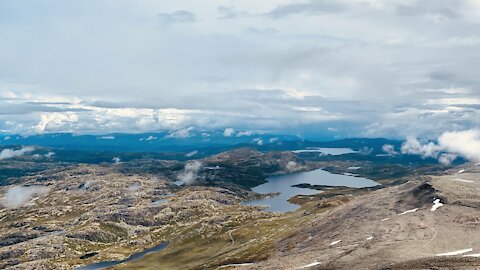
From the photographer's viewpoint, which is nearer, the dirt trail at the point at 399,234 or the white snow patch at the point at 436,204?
the dirt trail at the point at 399,234

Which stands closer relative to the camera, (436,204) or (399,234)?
(399,234)

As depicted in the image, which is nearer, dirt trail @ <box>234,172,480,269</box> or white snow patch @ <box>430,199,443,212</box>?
dirt trail @ <box>234,172,480,269</box>

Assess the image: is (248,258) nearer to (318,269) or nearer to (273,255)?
(273,255)

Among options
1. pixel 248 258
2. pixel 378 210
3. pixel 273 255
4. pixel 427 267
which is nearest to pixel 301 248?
pixel 273 255

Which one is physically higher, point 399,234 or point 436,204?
point 436,204

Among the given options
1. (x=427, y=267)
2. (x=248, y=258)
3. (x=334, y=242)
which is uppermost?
(x=427, y=267)

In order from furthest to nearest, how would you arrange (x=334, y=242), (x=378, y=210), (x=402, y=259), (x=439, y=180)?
(x=439, y=180)
(x=378, y=210)
(x=334, y=242)
(x=402, y=259)

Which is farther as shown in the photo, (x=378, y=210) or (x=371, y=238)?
(x=378, y=210)

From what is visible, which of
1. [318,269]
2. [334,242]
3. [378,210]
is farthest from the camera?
[378,210]

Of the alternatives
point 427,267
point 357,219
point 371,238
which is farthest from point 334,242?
point 427,267

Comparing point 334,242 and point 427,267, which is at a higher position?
point 427,267
